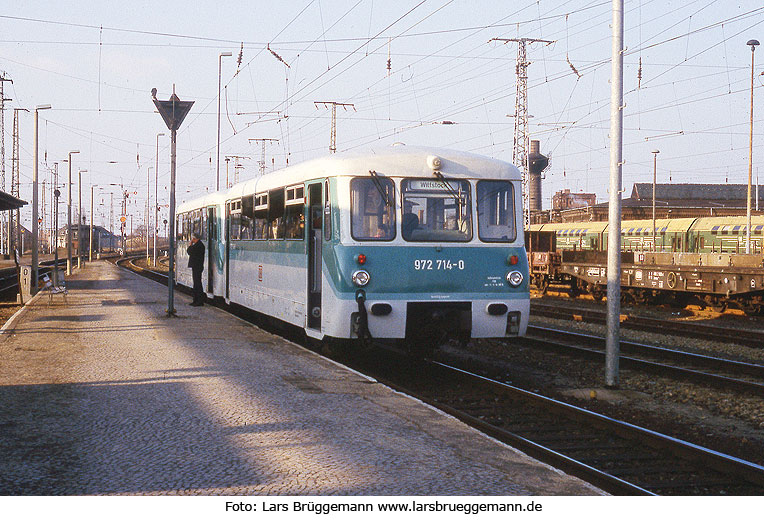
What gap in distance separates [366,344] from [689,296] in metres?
15.9

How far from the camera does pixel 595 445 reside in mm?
7445

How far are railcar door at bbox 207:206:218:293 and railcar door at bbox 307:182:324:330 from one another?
8.29 m

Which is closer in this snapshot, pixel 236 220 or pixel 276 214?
pixel 276 214

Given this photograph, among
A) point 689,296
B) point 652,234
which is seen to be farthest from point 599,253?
point 652,234

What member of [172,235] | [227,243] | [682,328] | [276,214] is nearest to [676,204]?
[682,328]

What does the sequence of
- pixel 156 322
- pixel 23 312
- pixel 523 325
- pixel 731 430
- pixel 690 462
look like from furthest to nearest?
pixel 23 312 < pixel 156 322 < pixel 523 325 < pixel 731 430 < pixel 690 462

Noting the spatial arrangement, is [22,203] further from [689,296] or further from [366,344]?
[689,296]

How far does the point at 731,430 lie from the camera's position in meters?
8.36

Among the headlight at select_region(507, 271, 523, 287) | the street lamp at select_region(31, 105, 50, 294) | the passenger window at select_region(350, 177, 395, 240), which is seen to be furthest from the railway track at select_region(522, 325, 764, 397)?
the street lamp at select_region(31, 105, 50, 294)

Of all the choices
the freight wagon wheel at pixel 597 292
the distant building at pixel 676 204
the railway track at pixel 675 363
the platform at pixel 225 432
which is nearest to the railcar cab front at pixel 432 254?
the platform at pixel 225 432

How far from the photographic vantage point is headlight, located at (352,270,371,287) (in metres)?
10.2

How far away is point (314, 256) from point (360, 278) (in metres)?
1.43

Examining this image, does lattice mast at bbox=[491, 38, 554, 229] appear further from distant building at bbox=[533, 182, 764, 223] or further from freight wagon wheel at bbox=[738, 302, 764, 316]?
distant building at bbox=[533, 182, 764, 223]

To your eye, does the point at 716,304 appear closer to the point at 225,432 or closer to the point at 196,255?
the point at 196,255
